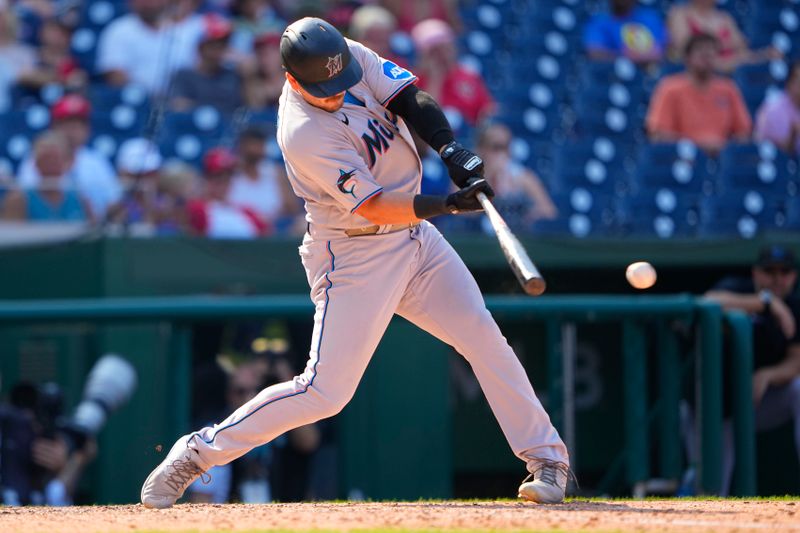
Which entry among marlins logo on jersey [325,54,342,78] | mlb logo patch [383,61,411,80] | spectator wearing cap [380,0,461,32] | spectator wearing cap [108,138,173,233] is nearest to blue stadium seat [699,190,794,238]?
spectator wearing cap [380,0,461,32]

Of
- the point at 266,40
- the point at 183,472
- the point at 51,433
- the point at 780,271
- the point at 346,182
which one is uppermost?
the point at 266,40

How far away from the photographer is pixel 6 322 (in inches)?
251

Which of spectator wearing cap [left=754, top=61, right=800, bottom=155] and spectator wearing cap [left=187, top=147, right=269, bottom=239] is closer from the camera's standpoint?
spectator wearing cap [left=187, top=147, right=269, bottom=239]

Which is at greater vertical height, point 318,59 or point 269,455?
point 318,59

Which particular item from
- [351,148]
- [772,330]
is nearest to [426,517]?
[351,148]

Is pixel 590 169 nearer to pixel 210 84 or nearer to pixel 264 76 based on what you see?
pixel 264 76

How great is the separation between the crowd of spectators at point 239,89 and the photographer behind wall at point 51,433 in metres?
0.92

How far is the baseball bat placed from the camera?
3.65m

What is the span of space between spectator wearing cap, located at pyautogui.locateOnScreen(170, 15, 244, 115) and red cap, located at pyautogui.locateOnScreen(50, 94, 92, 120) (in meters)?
0.76

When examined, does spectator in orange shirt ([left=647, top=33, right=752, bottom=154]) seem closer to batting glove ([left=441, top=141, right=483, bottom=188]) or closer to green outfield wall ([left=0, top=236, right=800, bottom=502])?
green outfield wall ([left=0, top=236, right=800, bottom=502])

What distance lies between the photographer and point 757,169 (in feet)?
29.3

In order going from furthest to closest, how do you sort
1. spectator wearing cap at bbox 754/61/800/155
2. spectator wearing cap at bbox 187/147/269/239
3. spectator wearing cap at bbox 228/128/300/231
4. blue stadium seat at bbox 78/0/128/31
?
blue stadium seat at bbox 78/0/128/31
spectator wearing cap at bbox 754/61/800/155
spectator wearing cap at bbox 228/128/300/231
spectator wearing cap at bbox 187/147/269/239

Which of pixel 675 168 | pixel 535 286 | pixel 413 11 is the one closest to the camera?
pixel 535 286

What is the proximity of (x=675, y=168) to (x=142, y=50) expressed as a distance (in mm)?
3634
